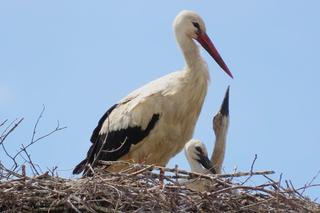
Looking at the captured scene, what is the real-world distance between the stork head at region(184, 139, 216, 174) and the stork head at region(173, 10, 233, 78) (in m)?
0.94

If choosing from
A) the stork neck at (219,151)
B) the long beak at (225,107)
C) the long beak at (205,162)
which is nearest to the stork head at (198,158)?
the long beak at (205,162)

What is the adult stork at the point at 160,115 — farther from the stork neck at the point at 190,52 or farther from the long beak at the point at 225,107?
the long beak at the point at 225,107

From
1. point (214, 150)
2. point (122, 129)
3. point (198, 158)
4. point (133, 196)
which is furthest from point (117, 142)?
point (133, 196)

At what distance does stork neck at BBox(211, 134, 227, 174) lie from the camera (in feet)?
32.0

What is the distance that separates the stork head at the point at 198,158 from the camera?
9383mm

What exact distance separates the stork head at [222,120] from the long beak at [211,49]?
0.23 meters

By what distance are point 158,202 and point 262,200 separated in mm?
671

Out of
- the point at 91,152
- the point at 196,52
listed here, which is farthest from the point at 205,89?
the point at 91,152

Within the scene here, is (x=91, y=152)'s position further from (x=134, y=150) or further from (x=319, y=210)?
(x=319, y=210)

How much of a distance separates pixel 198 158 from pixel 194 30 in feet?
4.01

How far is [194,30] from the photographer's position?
33.3 ft

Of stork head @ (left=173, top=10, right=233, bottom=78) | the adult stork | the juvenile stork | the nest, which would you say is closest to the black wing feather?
the adult stork

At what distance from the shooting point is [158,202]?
7770mm

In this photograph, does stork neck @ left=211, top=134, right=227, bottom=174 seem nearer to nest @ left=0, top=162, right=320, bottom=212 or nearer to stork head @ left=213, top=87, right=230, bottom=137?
stork head @ left=213, top=87, right=230, bottom=137
